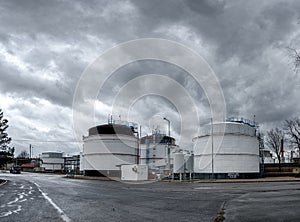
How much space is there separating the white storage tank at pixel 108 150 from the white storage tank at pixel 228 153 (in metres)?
17.5

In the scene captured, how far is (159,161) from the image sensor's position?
86625 millimetres

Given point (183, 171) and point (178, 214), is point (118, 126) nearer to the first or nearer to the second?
point (183, 171)

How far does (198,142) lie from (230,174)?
8416 millimetres

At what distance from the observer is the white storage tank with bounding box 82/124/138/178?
7125 cm

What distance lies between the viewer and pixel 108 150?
7175 centimetres

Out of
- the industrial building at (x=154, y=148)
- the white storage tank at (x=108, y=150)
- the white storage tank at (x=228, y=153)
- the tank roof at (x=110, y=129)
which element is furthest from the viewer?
the industrial building at (x=154, y=148)

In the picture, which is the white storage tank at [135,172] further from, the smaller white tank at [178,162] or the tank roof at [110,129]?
the tank roof at [110,129]

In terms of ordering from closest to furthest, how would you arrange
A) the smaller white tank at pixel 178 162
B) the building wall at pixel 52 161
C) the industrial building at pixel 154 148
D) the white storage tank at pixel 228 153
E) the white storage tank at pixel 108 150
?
the white storage tank at pixel 228 153 → the smaller white tank at pixel 178 162 → the white storage tank at pixel 108 150 → the industrial building at pixel 154 148 → the building wall at pixel 52 161

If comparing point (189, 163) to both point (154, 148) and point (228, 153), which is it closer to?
point (228, 153)

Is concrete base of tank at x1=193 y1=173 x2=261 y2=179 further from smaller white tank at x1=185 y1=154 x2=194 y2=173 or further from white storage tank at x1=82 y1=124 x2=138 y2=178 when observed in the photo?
white storage tank at x1=82 y1=124 x2=138 y2=178

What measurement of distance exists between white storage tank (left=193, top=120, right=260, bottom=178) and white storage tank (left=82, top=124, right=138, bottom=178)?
57.5 feet

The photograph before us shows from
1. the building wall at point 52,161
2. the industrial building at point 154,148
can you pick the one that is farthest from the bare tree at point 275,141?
the building wall at point 52,161

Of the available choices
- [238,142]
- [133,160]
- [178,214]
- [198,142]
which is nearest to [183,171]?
[198,142]

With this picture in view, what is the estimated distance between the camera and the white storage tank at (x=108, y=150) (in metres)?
71.2
